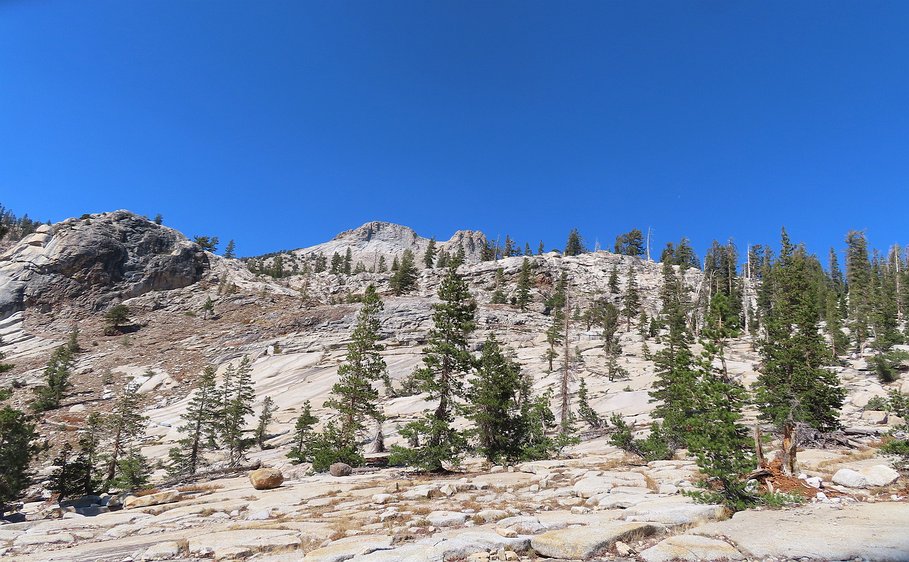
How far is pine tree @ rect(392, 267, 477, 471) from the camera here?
777 inches

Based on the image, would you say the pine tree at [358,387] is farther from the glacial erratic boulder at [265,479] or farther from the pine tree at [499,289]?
the pine tree at [499,289]

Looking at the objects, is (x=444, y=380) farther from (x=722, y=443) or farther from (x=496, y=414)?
(x=722, y=443)

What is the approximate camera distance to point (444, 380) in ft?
72.1

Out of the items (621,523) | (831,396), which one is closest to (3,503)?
(621,523)

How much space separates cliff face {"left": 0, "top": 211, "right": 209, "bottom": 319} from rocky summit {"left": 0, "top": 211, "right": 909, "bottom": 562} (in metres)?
0.75

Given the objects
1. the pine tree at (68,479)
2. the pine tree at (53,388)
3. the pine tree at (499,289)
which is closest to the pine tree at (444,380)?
the pine tree at (68,479)

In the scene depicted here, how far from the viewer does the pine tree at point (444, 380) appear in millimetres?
19734


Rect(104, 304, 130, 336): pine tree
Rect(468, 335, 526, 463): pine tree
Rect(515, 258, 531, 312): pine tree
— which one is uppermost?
Rect(515, 258, 531, 312): pine tree

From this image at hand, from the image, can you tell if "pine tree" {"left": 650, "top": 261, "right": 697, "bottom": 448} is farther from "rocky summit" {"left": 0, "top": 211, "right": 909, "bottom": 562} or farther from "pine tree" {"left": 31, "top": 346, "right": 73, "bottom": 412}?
"pine tree" {"left": 31, "top": 346, "right": 73, "bottom": 412}

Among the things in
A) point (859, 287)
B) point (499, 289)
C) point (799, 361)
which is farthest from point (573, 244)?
point (799, 361)

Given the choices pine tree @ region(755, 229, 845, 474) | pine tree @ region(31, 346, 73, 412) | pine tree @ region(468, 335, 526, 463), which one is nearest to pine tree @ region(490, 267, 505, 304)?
pine tree @ region(755, 229, 845, 474)

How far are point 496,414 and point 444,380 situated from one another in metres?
3.15

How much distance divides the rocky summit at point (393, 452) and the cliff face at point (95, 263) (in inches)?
29.6

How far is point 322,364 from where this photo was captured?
5441 cm
